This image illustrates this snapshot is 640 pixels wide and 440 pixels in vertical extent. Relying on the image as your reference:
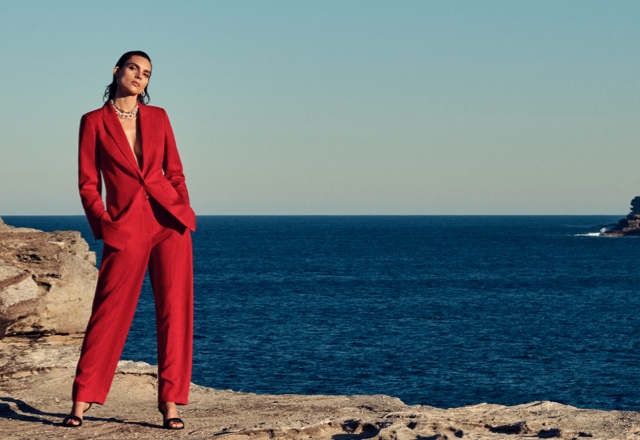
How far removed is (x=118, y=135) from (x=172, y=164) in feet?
1.73

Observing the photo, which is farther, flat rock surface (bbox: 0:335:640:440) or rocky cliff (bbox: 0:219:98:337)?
rocky cliff (bbox: 0:219:98:337)


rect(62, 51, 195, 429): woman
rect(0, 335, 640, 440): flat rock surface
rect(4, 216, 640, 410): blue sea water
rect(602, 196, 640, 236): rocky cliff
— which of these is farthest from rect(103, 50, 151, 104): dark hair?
rect(602, 196, 640, 236): rocky cliff

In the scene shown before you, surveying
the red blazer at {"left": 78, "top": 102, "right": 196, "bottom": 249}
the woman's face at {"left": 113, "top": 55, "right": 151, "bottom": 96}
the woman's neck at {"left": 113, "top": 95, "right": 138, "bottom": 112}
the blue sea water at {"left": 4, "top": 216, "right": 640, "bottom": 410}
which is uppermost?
the woman's face at {"left": 113, "top": 55, "right": 151, "bottom": 96}

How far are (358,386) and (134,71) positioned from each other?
2667cm

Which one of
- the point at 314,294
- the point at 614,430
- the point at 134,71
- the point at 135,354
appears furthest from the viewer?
the point at 314,294

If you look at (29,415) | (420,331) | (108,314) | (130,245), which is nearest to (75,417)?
(29,415)

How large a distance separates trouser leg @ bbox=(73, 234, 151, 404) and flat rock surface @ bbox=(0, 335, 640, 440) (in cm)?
33

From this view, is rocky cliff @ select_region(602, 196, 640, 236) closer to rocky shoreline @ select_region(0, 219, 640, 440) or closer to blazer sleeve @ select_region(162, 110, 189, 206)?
rocky shoreline @ select_region(0, 219, 640, 440)

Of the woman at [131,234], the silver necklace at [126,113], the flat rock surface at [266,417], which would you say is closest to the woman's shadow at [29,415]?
the flat rock surface at [266,417]

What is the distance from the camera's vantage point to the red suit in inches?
286

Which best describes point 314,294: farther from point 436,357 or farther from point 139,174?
point 139,174

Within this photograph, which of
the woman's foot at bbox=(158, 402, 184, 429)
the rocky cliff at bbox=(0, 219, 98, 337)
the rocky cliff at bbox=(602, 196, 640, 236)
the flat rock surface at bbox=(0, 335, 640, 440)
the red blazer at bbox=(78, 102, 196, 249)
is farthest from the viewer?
the rocky cliff at bbox=(602, 196, 640, 236)

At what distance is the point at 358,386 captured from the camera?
32812 mm

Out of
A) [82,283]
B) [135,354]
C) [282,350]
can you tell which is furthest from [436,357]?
[82,283]
